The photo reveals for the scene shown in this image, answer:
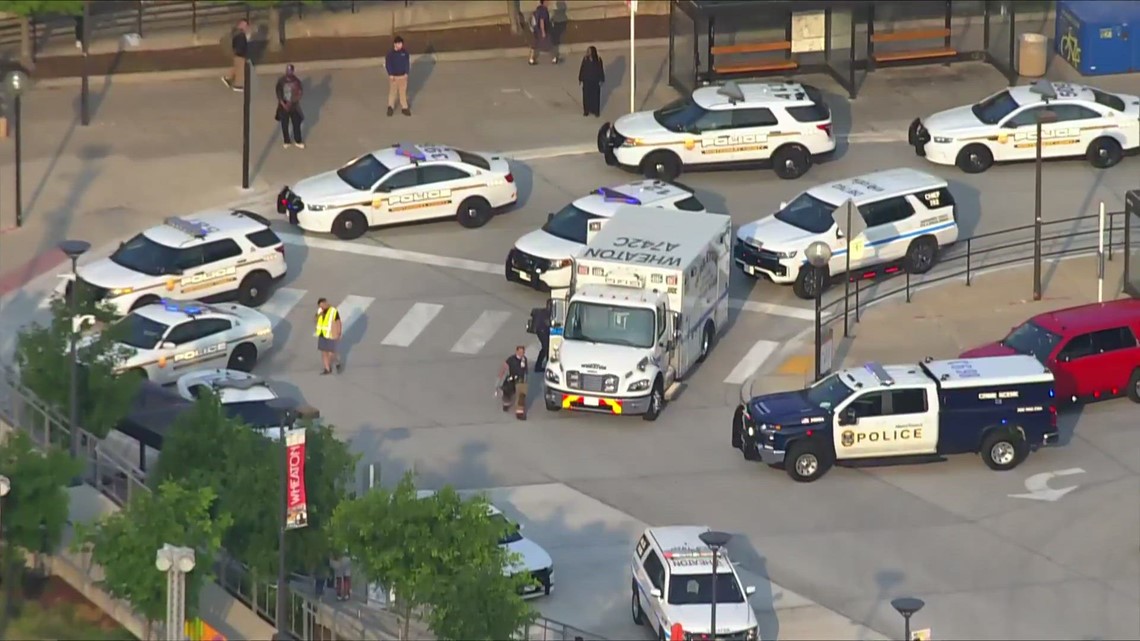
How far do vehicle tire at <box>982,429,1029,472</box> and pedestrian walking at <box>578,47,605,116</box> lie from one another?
1620cm

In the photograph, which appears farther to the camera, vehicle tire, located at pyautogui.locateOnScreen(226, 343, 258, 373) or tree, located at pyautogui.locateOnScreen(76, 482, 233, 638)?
vehicle tire, located at pyautogui.locateOnScreen(226, 343, 258, 373)

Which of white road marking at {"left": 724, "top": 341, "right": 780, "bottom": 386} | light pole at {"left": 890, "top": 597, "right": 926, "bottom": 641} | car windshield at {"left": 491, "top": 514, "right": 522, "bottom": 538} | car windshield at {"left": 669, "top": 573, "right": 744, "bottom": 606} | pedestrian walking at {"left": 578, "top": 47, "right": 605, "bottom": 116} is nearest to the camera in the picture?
light pole at {"left": 890, "top": 597, "right": 926, "bottom": 641}

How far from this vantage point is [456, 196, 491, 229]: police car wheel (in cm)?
4672

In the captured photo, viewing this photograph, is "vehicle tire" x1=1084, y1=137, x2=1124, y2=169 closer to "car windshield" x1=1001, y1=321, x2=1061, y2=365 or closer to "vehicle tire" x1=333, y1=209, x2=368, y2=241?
"car windshield" x1=1001, y1=321, x2=1061, y2=365

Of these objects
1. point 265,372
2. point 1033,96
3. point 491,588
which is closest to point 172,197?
point 265,372

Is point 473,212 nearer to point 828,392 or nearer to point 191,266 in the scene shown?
point 191,266

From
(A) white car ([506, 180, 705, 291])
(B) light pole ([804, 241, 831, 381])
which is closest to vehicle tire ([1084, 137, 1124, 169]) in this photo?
(A) white car ([506, 180, 705, 291])

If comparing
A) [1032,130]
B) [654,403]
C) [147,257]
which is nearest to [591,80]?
[1032,130]

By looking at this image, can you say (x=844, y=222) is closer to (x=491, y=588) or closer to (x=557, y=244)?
(x=557, y=244)

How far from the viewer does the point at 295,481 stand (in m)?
31.5

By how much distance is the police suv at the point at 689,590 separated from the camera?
104 ft

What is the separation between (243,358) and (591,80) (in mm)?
13154

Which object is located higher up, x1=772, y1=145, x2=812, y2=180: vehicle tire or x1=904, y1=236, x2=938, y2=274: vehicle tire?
x1=772, y1=145, x2=812, y2=180: vehicle tire

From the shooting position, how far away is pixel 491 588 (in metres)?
30.3
